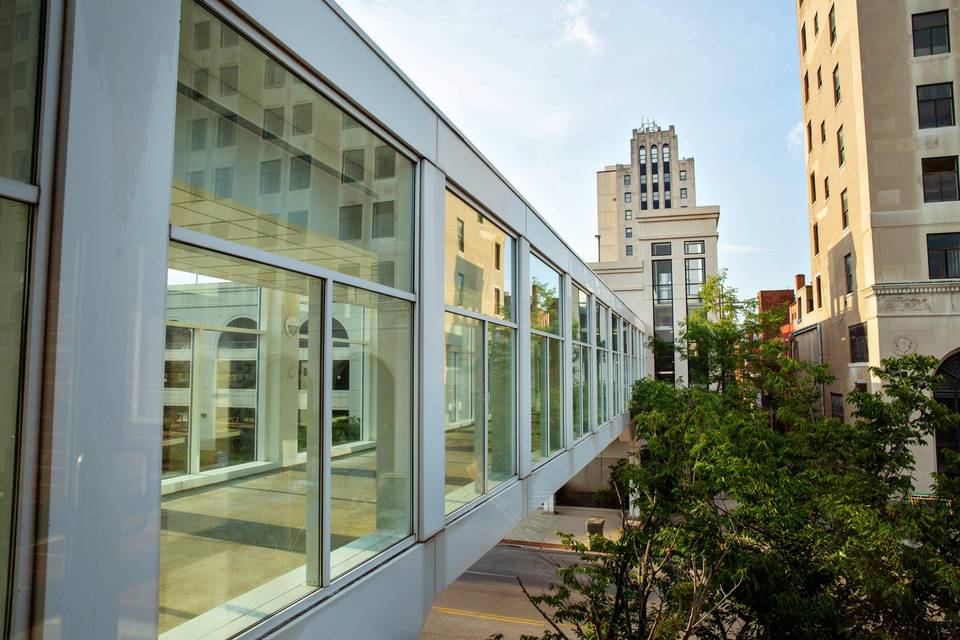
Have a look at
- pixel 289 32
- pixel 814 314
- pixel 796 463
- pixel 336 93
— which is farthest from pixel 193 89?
pixel 814 314

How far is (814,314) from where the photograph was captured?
33.6m

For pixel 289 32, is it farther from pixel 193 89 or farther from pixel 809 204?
pixel 809 204

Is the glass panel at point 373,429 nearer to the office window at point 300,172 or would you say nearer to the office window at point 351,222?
the office window at point 351,222

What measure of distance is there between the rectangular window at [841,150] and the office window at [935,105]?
10.6ft

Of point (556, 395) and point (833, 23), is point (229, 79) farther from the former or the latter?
point (833, 23)

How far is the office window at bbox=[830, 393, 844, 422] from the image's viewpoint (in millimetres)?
28219

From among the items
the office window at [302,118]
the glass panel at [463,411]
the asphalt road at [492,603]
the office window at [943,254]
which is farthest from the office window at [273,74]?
the office window at [943,254]

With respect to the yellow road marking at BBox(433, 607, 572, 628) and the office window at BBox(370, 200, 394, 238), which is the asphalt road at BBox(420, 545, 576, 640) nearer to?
the yellow road marking at BBox(433, 607, 572, 628)

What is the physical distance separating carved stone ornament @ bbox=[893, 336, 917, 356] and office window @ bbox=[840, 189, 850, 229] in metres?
6.37

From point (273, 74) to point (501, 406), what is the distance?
642 centimetres

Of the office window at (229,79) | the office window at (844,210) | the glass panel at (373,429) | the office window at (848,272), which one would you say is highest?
the office window at (844,210)

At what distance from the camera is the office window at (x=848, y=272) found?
27438 millimetres

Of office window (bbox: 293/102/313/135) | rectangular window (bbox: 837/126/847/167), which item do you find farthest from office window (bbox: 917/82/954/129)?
office window (bbox: 293/102/313/135)

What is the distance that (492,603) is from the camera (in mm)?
17438
